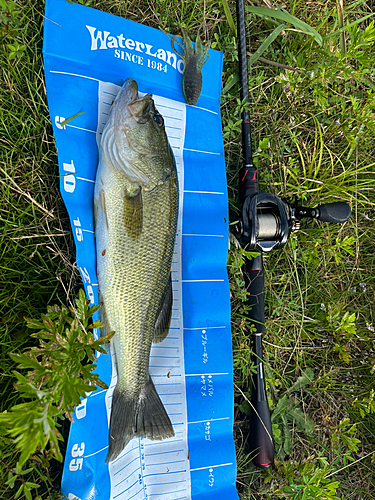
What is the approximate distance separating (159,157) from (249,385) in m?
1.63

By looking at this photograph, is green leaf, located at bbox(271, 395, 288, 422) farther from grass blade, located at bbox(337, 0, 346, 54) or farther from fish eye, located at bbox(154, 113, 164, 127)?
grass blade, located at bbox(337, 0, 346, 54)

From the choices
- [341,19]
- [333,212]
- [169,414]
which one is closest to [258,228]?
[333,212]

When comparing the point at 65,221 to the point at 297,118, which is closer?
the point at 65,221

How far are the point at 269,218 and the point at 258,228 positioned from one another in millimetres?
109

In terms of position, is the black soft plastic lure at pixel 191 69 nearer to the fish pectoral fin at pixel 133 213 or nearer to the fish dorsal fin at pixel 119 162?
the fish dorsal fin at pixel 119 162

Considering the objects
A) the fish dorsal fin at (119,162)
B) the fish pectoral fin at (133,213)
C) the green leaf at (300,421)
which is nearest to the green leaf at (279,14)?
the fish dorsal fin at (119,162)

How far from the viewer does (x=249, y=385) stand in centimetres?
A: 227

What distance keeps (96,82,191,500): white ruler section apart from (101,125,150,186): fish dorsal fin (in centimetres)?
17

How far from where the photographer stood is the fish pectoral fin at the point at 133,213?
1646 millimetres

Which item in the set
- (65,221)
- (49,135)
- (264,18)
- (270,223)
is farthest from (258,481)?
(264,18)

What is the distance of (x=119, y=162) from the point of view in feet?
5.49

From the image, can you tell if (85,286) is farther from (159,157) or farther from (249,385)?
(249,385)

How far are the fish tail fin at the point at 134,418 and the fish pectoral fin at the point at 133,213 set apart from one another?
2.69 ft

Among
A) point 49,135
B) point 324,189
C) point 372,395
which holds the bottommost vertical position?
point 372,395
